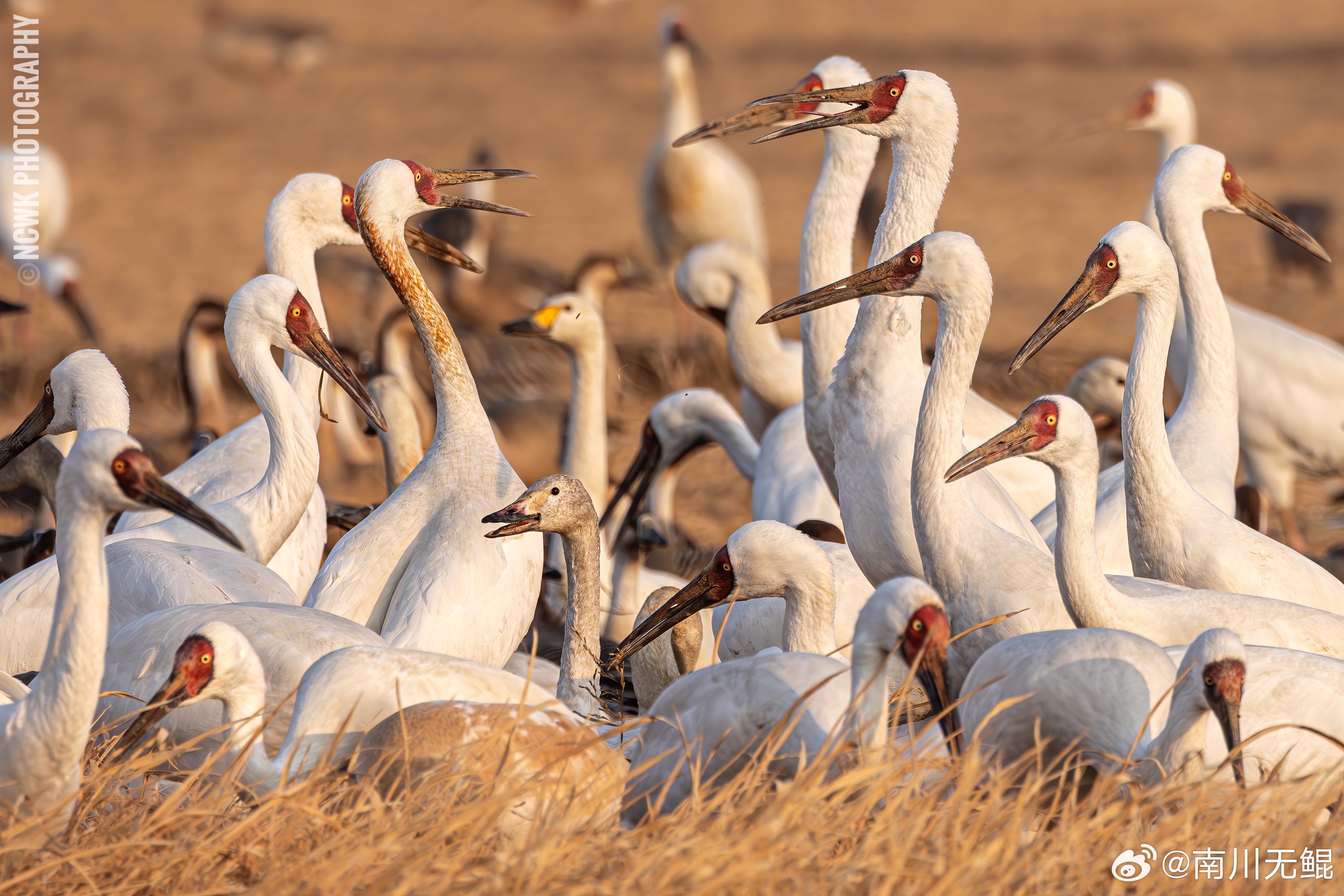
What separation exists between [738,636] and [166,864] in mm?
2382

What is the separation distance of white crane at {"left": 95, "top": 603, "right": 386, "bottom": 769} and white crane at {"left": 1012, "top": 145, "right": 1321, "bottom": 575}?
244 cm

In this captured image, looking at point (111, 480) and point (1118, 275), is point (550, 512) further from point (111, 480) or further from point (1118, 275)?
point (1118, 275)

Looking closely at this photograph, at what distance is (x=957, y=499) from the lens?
4320mm

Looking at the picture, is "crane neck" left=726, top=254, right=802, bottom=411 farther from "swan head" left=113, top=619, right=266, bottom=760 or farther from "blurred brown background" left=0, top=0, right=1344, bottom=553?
"swan head" left=113, top=619, right=266, bottom=760

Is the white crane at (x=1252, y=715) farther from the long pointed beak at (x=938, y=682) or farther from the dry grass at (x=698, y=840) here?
the long pointed beak at (x=938, y=682)

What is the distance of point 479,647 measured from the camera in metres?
4.46

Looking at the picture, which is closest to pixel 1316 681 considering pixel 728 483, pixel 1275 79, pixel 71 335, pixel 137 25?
pixel 728 483

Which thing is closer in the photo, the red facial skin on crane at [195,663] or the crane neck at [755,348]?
the red facial skin on crane at [195,663]

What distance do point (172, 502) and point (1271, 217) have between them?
406 centimetres

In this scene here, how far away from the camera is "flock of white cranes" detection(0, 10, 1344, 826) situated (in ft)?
11.4

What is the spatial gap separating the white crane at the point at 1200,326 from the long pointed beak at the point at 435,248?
1997 millimetres

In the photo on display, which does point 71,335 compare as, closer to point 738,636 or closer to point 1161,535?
point 738,636

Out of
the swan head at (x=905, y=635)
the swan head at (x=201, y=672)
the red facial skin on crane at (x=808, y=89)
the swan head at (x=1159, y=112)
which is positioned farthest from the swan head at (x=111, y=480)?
the swan head at (x=1159, y=112)

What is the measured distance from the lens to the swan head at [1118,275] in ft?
15.3
